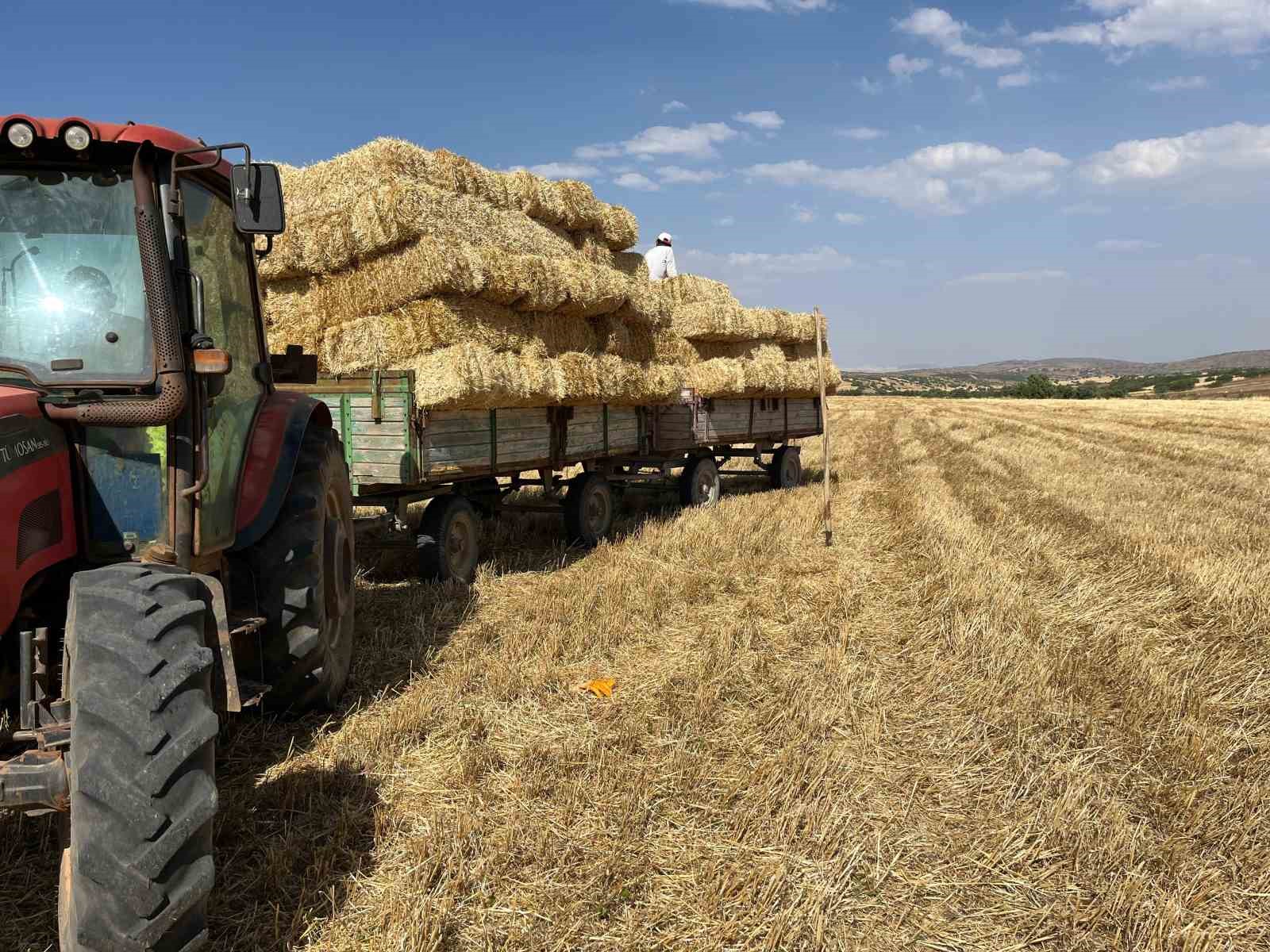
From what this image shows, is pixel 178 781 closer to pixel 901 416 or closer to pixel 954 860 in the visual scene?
pixel 954 860

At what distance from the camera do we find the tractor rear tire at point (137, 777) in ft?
7.47

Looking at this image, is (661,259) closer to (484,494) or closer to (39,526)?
(484,494)

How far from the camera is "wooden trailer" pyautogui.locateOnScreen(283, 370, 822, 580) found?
21.7ft

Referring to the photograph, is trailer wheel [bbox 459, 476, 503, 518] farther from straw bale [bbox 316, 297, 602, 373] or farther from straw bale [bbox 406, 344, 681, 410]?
straw bale [bbox 316, 297, 602, 373]

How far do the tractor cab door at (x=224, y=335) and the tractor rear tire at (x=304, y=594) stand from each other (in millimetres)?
340

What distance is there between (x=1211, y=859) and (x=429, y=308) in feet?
19.1

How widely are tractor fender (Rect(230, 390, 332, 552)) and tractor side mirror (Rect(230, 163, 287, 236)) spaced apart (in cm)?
117

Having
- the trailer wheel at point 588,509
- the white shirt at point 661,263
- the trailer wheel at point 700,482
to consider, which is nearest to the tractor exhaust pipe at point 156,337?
the trailer wheel at point 588,509

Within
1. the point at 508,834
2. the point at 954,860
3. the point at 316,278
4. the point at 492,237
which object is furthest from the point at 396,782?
the point at 492,237

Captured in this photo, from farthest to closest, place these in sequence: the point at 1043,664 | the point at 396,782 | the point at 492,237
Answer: the point at 492,237, the point at 1043,664, the point at 396,782

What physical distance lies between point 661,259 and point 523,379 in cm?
525

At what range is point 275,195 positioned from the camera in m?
3.28

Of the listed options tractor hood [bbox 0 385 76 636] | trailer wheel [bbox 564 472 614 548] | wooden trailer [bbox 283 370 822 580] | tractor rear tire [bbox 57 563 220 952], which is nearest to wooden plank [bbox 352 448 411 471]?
wooden trailer [bbox 283 370 822 580]

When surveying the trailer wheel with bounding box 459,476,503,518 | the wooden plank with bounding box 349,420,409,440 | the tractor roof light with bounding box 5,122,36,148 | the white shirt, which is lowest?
the trailer wheel with bounding box 459,476,503,518
